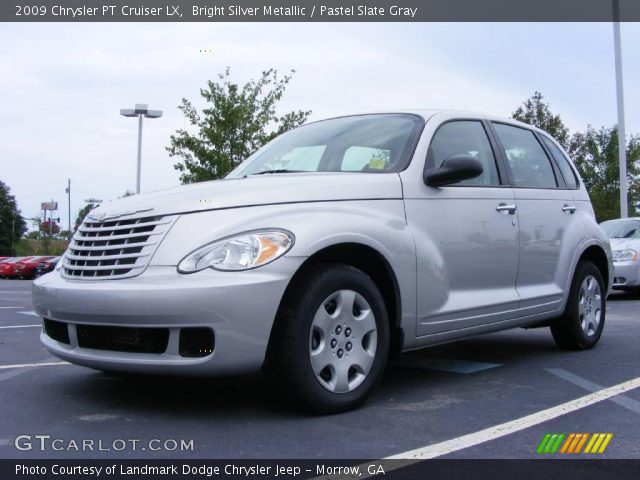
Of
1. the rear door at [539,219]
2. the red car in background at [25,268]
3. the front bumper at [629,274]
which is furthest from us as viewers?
the red car in background at [25,268]

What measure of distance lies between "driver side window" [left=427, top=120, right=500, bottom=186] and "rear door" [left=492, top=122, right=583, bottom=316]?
0.20m

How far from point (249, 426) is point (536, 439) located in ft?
4.33

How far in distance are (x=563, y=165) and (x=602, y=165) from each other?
78.5 feet

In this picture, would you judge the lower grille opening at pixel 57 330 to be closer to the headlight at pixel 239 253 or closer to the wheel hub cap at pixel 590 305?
the headlight at pixel 239 253

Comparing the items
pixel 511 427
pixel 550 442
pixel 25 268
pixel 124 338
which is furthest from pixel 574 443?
pixel 25 268

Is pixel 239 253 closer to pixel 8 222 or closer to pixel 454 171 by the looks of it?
pixel 454 171

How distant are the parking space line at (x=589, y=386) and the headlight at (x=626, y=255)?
24.3 ft

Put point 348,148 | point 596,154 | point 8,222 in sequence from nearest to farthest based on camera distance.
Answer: point 348,148, point 596,154, point 8,222

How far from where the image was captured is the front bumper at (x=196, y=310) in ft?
10.7

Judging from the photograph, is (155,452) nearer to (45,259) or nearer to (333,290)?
(333,290)

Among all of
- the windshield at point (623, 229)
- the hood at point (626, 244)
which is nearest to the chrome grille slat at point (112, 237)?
the hood at point (626, 244)

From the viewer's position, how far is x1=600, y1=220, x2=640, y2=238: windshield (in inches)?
482

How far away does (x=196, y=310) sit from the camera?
3.25 meters

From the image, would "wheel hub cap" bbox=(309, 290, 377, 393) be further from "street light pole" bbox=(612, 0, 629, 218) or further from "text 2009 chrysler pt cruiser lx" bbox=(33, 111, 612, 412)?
"street light pole" bbox=(612, 0, 629, 218)
